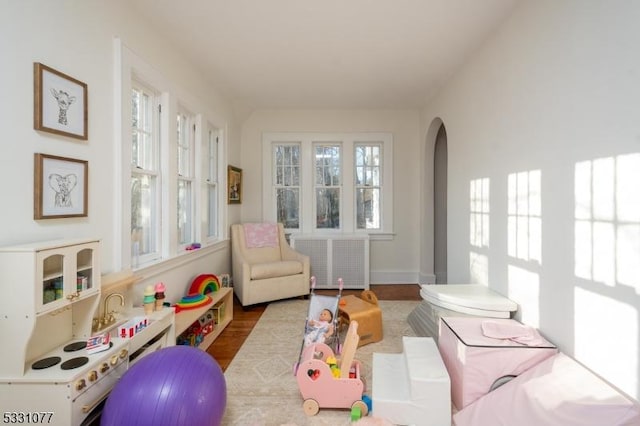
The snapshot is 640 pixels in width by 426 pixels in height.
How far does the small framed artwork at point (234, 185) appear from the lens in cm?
423

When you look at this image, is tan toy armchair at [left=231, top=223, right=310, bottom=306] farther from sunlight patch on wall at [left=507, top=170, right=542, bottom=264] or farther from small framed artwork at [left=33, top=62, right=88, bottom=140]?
sunlight patch on wall at [left=507, top=170, right=542, bottom=264]

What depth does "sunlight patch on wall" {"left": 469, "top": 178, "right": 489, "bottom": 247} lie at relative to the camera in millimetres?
2742

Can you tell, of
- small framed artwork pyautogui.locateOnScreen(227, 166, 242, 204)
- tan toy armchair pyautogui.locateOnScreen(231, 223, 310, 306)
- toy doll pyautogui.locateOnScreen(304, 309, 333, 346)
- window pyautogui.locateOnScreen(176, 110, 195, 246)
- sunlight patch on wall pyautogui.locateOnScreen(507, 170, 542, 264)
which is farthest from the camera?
small framed artwork pyautogui.locateOnScreen(227, 166, 242, 204)

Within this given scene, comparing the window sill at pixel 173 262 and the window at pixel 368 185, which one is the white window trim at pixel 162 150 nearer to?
the window sill at pixel 173 262

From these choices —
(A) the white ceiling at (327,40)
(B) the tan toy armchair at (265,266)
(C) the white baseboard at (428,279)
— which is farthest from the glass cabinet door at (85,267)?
(C) the white baseboard at (428,279)

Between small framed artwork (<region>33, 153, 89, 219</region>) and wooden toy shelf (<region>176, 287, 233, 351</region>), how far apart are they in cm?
102

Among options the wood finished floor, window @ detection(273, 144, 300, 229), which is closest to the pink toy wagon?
the wood finished floor

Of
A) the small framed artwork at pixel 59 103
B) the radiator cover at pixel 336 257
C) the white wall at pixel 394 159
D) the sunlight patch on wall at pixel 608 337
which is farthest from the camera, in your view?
the white wall at pixel 394 159

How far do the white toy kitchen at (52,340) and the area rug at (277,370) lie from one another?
0.75m

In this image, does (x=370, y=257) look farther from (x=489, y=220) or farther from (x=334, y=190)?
(x=489, y=220)

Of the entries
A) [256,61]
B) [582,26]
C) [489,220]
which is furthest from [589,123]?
[256,61]

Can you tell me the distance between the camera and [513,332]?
75.4 inches

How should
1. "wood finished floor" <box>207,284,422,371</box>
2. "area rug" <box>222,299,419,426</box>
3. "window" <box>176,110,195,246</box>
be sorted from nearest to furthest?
"area rug" <box>222,299,419,426</box> → "wood finished floor" <box>207,284,422,371</box> → "window" <box>176,110,195,246</box>

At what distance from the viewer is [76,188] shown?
174 cm
